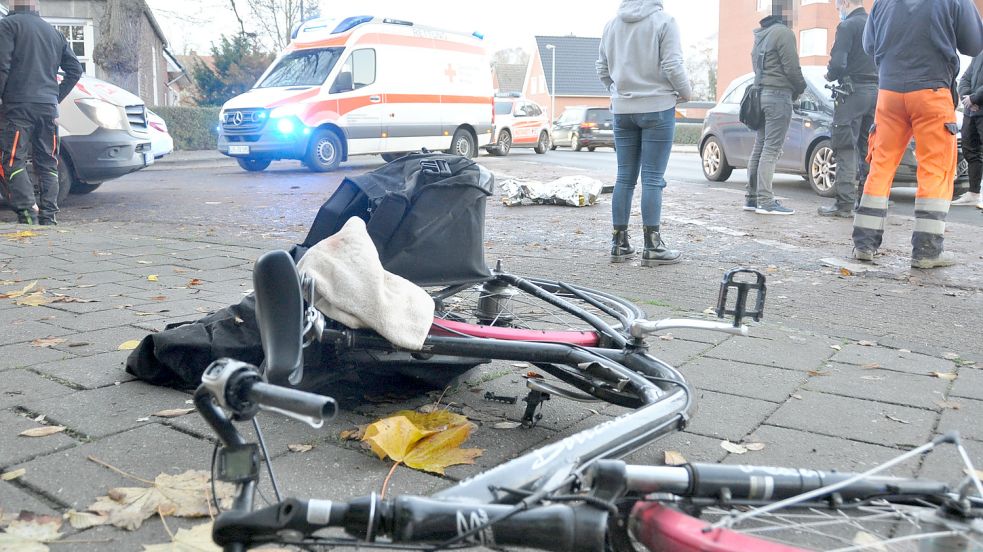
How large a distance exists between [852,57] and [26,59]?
25.2 feet

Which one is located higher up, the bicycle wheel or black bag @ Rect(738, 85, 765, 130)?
black bag @ Rect(738, 85, 765, 130)

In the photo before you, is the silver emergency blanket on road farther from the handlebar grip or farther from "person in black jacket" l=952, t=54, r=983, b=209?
the handlebar grip

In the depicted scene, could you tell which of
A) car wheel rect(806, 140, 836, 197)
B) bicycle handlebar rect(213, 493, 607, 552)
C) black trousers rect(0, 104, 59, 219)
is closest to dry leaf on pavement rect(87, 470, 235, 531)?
bicycle handlebar rect(213, 493, 607, 552)

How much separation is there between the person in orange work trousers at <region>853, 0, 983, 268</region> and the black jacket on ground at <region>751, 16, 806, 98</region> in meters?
2.69

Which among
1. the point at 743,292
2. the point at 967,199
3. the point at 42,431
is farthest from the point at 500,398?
the point at 967,199

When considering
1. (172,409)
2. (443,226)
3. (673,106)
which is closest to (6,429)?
(172,409)

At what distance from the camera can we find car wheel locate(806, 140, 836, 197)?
427 inches

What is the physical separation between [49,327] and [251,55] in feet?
105

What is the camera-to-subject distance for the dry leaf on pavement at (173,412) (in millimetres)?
2711

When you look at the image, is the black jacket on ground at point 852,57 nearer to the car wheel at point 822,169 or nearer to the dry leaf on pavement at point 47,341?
the car wheel at point 822,169

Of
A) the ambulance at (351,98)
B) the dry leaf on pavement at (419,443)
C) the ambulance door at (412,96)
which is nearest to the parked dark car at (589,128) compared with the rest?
the ambulance at (351,98)

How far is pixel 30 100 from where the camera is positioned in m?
7.96

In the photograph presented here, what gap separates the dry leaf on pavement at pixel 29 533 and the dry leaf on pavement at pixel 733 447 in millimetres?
1736

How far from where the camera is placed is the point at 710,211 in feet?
31.8
